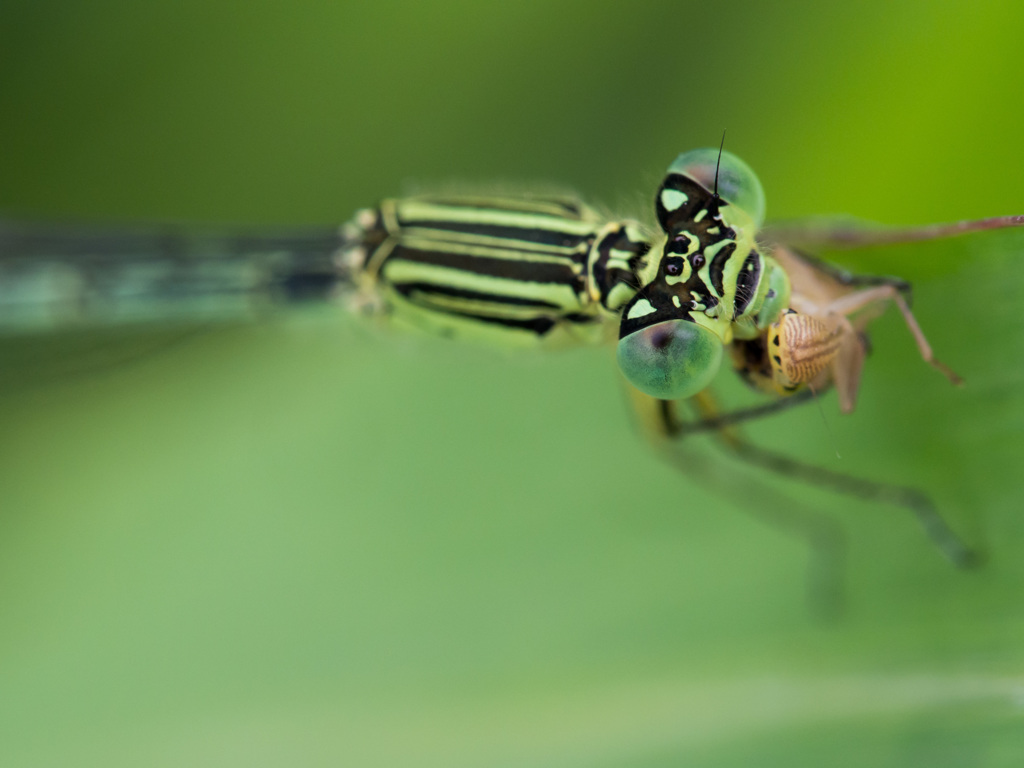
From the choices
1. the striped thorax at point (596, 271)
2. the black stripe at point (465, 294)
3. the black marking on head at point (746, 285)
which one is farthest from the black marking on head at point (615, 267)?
the black marking on head at point (746, 285)

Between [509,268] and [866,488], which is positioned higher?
[509,268]

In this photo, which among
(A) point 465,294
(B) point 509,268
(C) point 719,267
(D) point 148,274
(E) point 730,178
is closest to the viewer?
(C) point 719,267

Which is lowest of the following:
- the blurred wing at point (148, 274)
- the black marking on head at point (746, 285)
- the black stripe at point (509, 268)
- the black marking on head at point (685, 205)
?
the black marking on head at point (746, 285)

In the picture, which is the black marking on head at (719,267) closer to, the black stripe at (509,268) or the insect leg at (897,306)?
the insect leg at (897,306)

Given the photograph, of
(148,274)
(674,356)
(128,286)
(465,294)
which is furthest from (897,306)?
(128,286)

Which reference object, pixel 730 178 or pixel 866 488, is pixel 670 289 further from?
pixel 866 488

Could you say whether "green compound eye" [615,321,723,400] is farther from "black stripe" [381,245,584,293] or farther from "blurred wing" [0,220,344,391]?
"blurred wing" [0,220,344,391]
